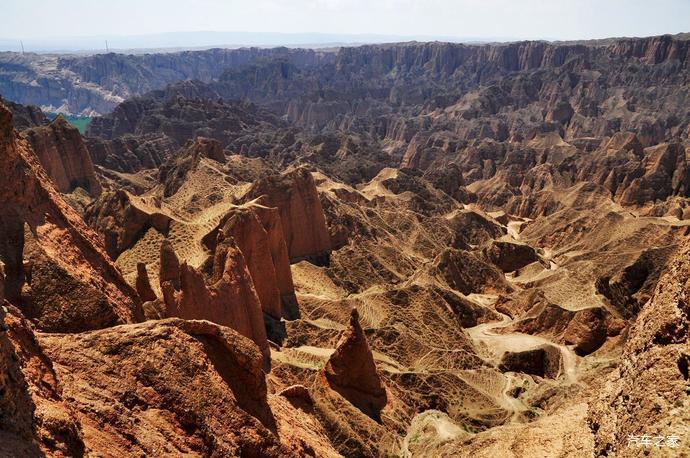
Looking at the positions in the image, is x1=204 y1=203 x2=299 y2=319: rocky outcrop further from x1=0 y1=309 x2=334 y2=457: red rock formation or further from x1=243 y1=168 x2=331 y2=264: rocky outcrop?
x1=0 y1=309 x2=334 y2=457: red rock formation

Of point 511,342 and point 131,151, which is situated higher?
point 131,151

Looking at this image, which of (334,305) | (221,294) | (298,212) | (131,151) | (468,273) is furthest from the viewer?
(131,151)

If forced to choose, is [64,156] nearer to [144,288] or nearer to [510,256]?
[144,288]

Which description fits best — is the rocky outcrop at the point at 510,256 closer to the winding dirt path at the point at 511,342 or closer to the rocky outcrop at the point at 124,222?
the winding dirt path at the point at 511,342

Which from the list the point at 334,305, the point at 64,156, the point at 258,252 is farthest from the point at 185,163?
the point at 334,305

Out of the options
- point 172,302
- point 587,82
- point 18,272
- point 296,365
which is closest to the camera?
point 18,272

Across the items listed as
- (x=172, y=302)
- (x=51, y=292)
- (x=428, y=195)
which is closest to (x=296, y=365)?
(x=172, y=302)

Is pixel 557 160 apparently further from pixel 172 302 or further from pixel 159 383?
pixel 159 383
